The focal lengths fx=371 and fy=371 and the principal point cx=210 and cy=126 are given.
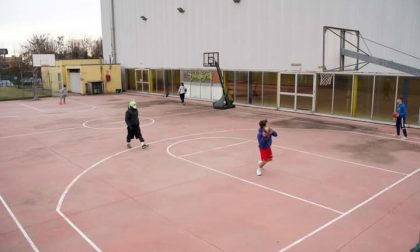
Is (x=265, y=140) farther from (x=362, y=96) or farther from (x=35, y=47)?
(x=35, y=47)

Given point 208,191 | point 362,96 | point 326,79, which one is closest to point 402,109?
point 362,96

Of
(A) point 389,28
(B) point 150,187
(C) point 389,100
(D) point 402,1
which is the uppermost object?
(D) point 402,1

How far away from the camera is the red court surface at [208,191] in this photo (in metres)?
6.99

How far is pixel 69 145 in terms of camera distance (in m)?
14.6

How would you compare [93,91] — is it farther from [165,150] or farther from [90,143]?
[165,150]

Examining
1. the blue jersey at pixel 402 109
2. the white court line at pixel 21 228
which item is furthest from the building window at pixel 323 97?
the white court line at pixel 21 228

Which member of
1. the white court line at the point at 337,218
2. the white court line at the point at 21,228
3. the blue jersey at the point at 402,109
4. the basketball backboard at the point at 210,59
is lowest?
the white court line at the point at 21,228

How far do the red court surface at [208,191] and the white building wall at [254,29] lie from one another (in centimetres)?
508

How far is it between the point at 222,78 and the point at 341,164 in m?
16.1

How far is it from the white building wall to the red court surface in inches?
200

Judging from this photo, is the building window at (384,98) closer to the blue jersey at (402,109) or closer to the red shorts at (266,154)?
the blue jersey at (402,109)

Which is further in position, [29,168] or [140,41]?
[140,41]

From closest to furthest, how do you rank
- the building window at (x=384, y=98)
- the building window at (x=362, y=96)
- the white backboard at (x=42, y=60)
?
1. the building window at (x=384, y=98)
2. the building window at (x=362, y=96)
3. the white backboard at (x=42, y=60)

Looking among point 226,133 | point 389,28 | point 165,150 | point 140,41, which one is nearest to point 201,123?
point 226,133
